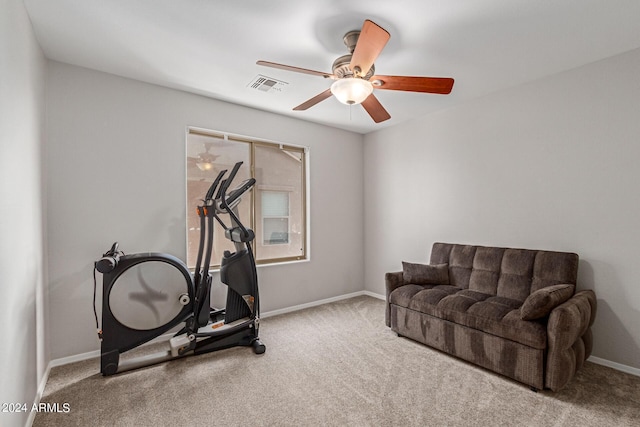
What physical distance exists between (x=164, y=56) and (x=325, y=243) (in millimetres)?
2934

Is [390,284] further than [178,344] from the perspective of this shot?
Yes

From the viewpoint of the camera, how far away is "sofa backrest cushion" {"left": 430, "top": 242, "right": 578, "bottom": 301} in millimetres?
2686

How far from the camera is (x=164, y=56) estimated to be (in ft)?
8.43

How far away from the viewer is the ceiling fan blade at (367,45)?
1.70m

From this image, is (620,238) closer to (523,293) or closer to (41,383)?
(523,293)

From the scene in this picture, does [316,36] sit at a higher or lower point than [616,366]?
higher

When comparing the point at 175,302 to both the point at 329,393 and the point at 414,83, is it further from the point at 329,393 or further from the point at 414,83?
the point at 414,83

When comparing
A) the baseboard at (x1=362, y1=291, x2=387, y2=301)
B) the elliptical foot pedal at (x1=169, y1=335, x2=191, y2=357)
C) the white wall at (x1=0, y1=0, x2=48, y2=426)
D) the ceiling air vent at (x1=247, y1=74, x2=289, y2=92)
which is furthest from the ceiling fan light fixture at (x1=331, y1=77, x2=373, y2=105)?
the baseboard at (x1=362, y1=291, x2=387, y2=301)

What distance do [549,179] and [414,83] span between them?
182 cm

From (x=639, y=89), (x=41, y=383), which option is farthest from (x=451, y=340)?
(x=41, y=383)

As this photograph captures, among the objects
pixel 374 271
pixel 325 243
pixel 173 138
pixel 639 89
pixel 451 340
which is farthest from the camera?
pixel 374 271

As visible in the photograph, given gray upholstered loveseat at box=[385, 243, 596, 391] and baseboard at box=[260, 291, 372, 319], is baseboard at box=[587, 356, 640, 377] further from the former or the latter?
baseboard at box=[260, 291, 372, 319]

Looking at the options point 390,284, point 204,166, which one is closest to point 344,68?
point 204,166

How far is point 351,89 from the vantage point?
6.88ft
